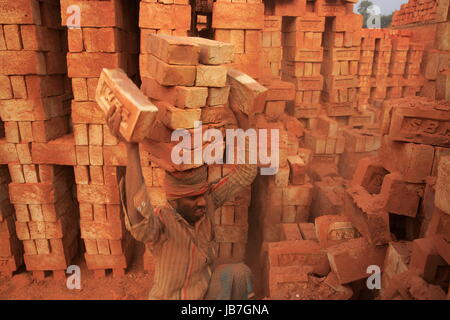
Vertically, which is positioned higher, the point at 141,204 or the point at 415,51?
the point at 415,51

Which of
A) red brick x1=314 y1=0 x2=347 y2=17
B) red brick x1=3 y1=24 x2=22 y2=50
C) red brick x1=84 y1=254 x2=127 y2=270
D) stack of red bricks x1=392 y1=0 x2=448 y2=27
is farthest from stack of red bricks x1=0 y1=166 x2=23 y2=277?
stack of red bricks x1=392 y1=0 x2=448 y2=27

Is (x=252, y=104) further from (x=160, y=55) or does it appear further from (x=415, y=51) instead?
(x=415, y=51)

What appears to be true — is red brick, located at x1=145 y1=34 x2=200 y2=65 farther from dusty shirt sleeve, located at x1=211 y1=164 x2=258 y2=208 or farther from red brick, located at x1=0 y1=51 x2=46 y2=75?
red brick, located at x1=0 y1=51 x2=46 y2=75

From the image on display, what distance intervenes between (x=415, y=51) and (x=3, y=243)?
39.6 feet

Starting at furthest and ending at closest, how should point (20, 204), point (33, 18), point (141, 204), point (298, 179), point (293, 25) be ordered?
point (293, 25)
point (298, 179)
point (20, 204)
point (33, 18)
point (141, 204)

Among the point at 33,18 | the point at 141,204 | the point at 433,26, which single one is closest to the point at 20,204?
the point at 33,18

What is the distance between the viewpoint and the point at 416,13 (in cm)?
1196

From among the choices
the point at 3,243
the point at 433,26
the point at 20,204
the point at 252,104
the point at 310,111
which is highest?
the point at 433,26

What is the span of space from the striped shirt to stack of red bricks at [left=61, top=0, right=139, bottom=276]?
7.37 ft

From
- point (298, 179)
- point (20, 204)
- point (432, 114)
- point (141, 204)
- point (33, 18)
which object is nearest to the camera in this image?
point (141, 204)

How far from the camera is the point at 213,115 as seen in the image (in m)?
2.64

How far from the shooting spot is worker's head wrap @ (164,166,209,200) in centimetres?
251

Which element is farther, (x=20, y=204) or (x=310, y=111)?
(x=310, y=111)

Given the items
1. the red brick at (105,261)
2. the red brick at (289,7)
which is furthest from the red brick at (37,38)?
the red brick at (289,7)
